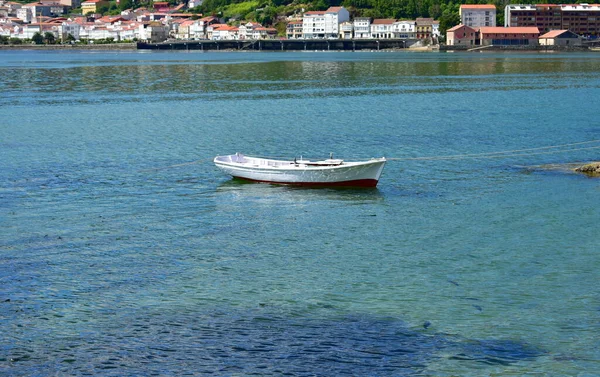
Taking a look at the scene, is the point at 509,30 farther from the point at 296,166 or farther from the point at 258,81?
the point at 296,166

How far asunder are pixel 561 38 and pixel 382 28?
129ft

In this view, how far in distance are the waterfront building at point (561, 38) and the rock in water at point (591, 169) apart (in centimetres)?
14792

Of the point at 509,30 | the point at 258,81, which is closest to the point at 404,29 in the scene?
the point at 509,30

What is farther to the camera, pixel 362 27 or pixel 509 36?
pixel 362 27

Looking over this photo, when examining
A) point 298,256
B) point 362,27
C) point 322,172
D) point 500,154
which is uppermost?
point 362,27

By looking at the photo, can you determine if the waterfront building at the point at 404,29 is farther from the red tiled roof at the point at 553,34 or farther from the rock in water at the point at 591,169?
the rock in water at the point at 591,169

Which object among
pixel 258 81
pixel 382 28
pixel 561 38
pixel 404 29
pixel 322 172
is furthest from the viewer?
pixel 382 28

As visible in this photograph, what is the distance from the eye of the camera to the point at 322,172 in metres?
26.5

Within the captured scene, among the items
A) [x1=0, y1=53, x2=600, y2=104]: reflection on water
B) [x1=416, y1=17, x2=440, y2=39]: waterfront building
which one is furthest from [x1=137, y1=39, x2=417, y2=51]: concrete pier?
[x1=0, y1=53, x2=600, y2=104]: reflection on water

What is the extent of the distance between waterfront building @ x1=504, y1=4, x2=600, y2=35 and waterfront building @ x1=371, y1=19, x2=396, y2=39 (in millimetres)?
24906

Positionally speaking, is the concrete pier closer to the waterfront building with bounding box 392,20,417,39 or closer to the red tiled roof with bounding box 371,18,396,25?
the waterfront building with bounding box 392,20,417,39

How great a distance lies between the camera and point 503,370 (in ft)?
43.5

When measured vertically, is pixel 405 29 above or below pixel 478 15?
below

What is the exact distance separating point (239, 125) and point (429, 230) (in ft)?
77.8
